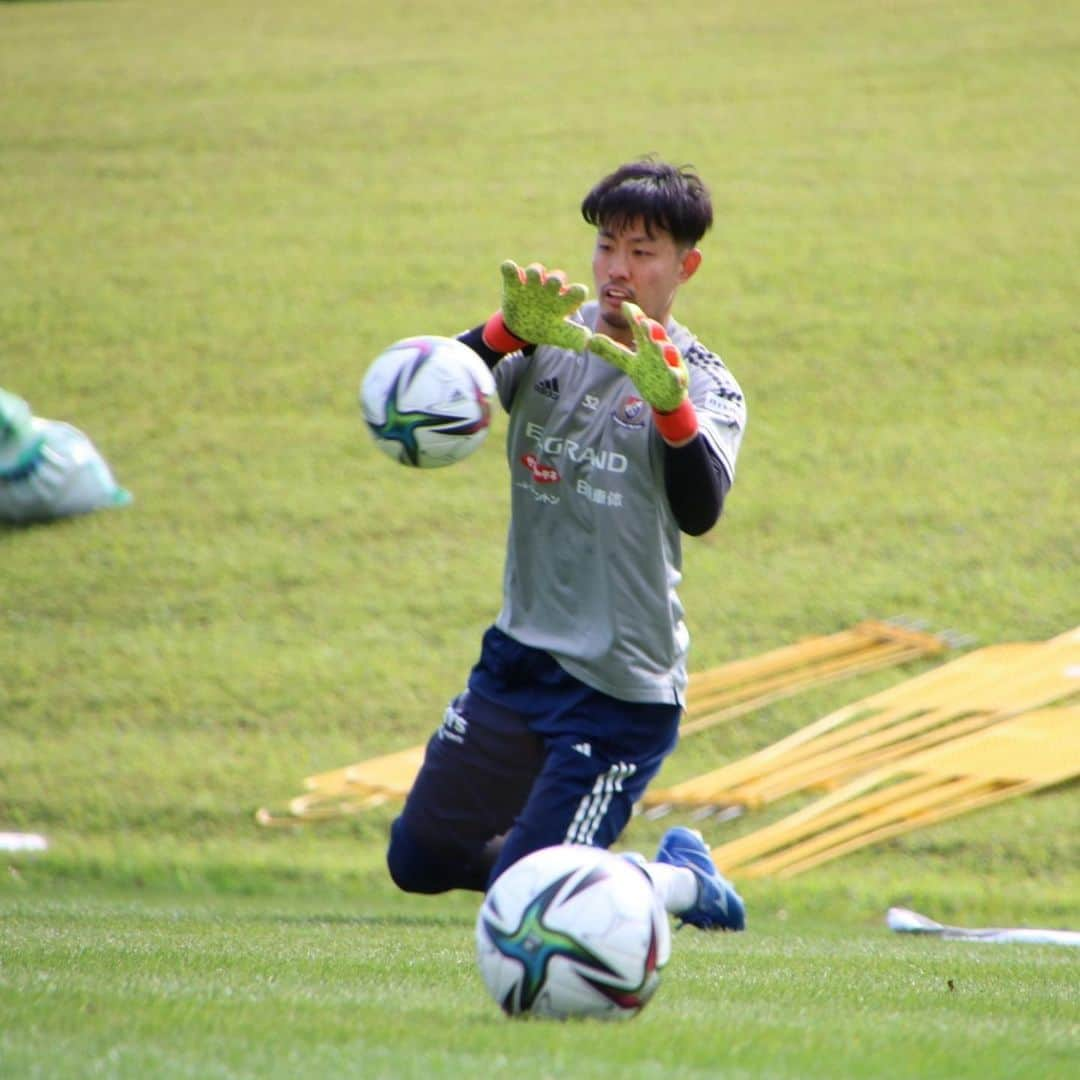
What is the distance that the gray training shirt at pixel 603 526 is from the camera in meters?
5.17

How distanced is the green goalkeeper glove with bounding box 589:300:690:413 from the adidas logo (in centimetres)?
57

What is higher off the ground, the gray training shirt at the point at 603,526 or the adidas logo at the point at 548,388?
the adidas logo at the point at 548,388

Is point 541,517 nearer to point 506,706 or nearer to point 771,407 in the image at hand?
point 506,706

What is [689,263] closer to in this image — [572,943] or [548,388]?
[548,388]

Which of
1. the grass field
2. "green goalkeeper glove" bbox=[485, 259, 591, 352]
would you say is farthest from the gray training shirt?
the grass field

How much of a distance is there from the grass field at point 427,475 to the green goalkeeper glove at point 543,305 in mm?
1803

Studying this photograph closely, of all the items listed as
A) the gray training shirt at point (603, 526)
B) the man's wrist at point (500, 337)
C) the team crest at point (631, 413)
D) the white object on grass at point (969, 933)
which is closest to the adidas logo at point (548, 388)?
the gray training shirt at point (603, 526)

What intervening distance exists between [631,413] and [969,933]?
2981 mm

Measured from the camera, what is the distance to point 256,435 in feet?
45.6

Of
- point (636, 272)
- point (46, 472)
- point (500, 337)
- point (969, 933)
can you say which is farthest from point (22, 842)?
point (636, 272)

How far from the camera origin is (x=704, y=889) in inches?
227

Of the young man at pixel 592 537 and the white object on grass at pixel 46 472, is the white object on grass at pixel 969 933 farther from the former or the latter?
the white object on grass at pixel 46 472

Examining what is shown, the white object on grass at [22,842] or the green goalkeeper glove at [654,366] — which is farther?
the white object on grass at [22,842]

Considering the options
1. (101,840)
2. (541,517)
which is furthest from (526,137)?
(541,517)
